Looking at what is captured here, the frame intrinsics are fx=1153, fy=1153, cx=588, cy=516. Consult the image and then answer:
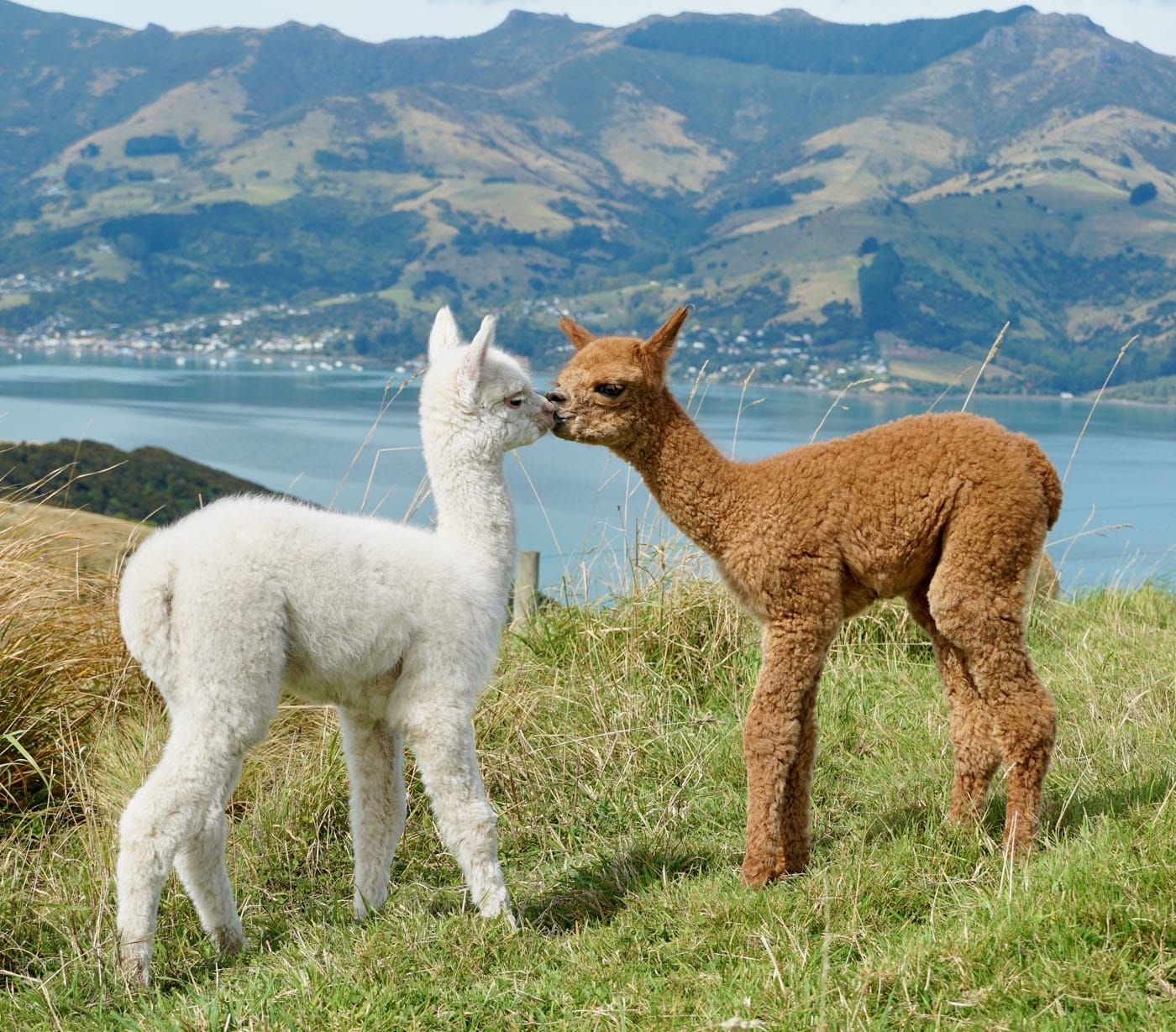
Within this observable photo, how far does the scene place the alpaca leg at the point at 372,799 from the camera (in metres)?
4.24

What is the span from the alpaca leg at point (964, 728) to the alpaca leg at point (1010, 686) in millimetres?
114

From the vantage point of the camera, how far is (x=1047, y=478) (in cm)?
411

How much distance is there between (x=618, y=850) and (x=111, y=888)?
197 cm

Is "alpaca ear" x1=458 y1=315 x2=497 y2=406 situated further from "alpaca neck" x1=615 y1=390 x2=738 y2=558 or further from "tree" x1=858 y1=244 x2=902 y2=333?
"tree" x1=858 y1=244 x2=902 y2=333

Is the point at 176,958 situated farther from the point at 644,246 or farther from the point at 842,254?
the point at 644,246

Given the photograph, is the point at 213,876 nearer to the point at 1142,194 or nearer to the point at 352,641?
the point at 352,641

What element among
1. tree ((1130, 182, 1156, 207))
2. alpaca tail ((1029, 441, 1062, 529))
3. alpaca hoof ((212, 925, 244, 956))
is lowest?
alpaca hoof ((212, 925, 244, 956))

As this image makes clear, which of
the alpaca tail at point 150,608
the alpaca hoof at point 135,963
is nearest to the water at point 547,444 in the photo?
the alpaca tail at point 150,608

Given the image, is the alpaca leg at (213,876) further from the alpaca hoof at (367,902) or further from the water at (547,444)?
the water at (547,444)

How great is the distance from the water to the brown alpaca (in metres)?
1.35

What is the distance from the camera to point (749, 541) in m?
4.17

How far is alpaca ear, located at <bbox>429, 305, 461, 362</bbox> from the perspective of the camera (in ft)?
14.7

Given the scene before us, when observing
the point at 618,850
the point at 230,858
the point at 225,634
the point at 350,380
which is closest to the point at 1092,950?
the point at 618,850

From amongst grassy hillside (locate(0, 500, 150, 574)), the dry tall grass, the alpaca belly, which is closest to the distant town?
grassy hillside (locate(0, 500, 150, 574))
